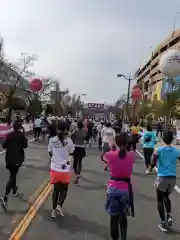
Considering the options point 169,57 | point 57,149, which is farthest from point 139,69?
point 57,149

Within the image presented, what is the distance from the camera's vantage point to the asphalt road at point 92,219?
6.45m

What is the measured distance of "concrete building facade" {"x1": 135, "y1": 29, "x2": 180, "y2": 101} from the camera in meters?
99.6

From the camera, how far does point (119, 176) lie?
561cm

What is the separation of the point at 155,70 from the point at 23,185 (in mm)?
112883

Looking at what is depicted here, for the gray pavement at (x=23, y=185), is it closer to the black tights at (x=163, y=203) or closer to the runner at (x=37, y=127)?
the black tights at (x=163, y=203)

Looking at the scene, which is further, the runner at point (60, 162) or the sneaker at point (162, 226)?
the runner at point (60, 162)

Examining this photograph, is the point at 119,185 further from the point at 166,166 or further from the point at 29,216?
the point at 29,216

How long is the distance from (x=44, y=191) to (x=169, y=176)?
3.89m

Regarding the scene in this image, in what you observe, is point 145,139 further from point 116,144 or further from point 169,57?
point 116,144

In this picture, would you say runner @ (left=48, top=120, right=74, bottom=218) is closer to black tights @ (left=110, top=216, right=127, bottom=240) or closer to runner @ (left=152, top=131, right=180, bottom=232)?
runner @ (left=152, top=131, right=180, bottom=232)

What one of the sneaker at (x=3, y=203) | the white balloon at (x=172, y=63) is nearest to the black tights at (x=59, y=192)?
the sneaker at (x=3, y=203)

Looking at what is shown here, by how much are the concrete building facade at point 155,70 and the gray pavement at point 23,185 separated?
6353 cm

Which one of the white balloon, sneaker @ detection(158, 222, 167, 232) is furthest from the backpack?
sneaker @ detection(158, 222, 167, 232)

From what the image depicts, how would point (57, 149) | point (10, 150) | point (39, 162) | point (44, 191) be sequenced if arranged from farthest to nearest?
point (39, 162) < point (44, 191) < point (10, 150) < point (57, 149)
